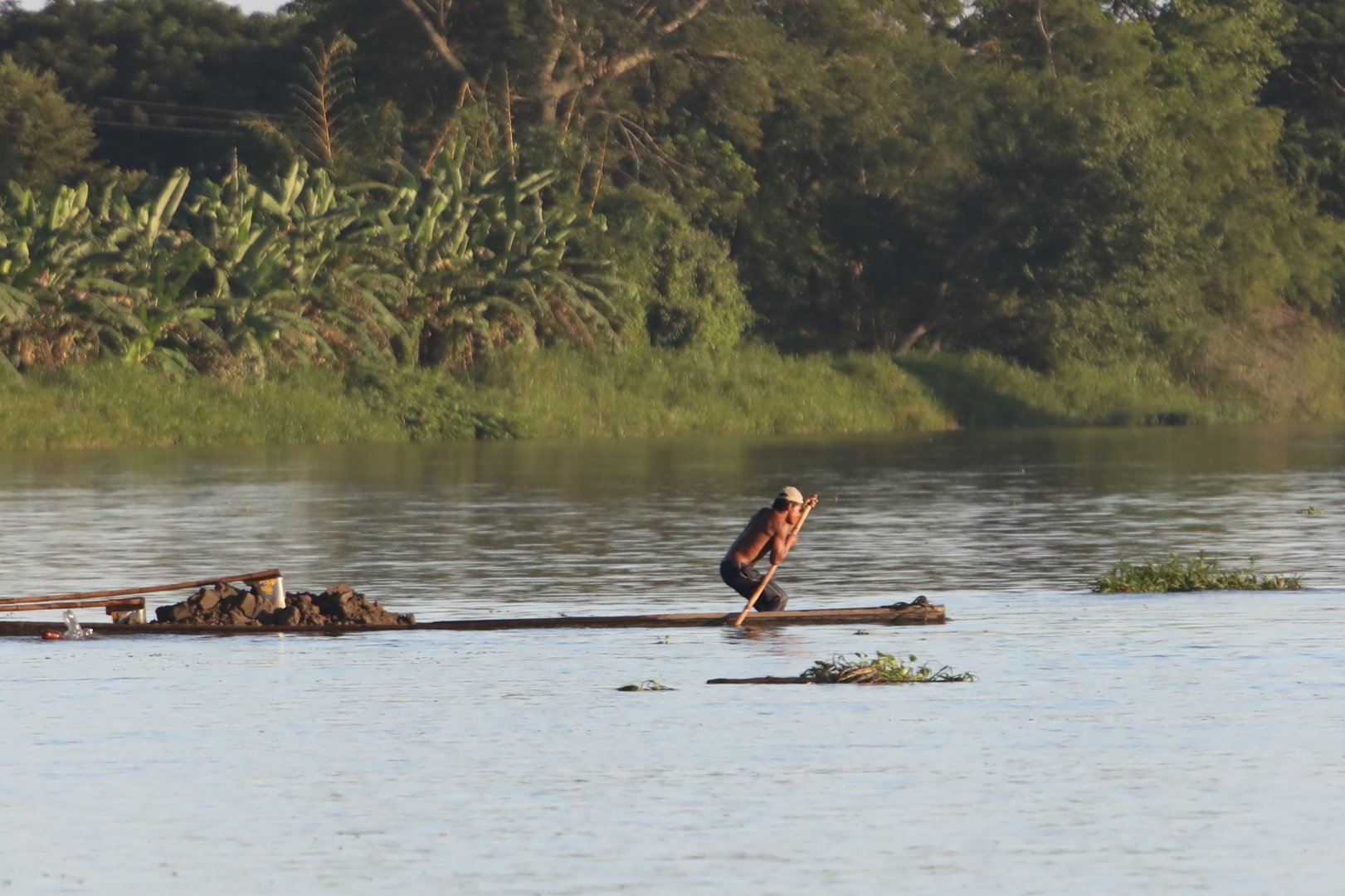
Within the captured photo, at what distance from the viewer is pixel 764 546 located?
16.7 metres

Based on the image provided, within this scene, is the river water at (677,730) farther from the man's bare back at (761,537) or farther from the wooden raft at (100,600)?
the man's bare back at (761,537)

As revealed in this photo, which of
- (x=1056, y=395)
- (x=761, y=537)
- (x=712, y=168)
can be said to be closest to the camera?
(x=761, y=537)

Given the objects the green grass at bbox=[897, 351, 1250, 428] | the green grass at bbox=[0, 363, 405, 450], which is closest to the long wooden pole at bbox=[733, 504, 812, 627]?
the green grass at bbox=[0, 363, 405, 450]

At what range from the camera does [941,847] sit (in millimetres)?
9234

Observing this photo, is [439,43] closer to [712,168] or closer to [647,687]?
[712,168]

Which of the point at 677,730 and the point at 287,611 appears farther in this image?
the point at 287,611

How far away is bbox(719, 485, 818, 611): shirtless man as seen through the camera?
16.5 metres

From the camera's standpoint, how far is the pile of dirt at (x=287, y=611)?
16.1 m

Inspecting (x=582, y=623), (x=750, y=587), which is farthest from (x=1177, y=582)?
(x=582, y=623)

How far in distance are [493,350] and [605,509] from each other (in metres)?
22.7

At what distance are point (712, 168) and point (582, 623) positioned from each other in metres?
49.1

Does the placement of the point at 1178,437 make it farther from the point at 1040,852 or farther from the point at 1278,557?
the point at 1040,852

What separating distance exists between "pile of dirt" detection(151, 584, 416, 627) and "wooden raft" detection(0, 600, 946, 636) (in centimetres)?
6

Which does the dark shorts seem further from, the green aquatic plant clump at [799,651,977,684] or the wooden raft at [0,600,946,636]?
the green aquatic plant clump at [799,651,977,684]
